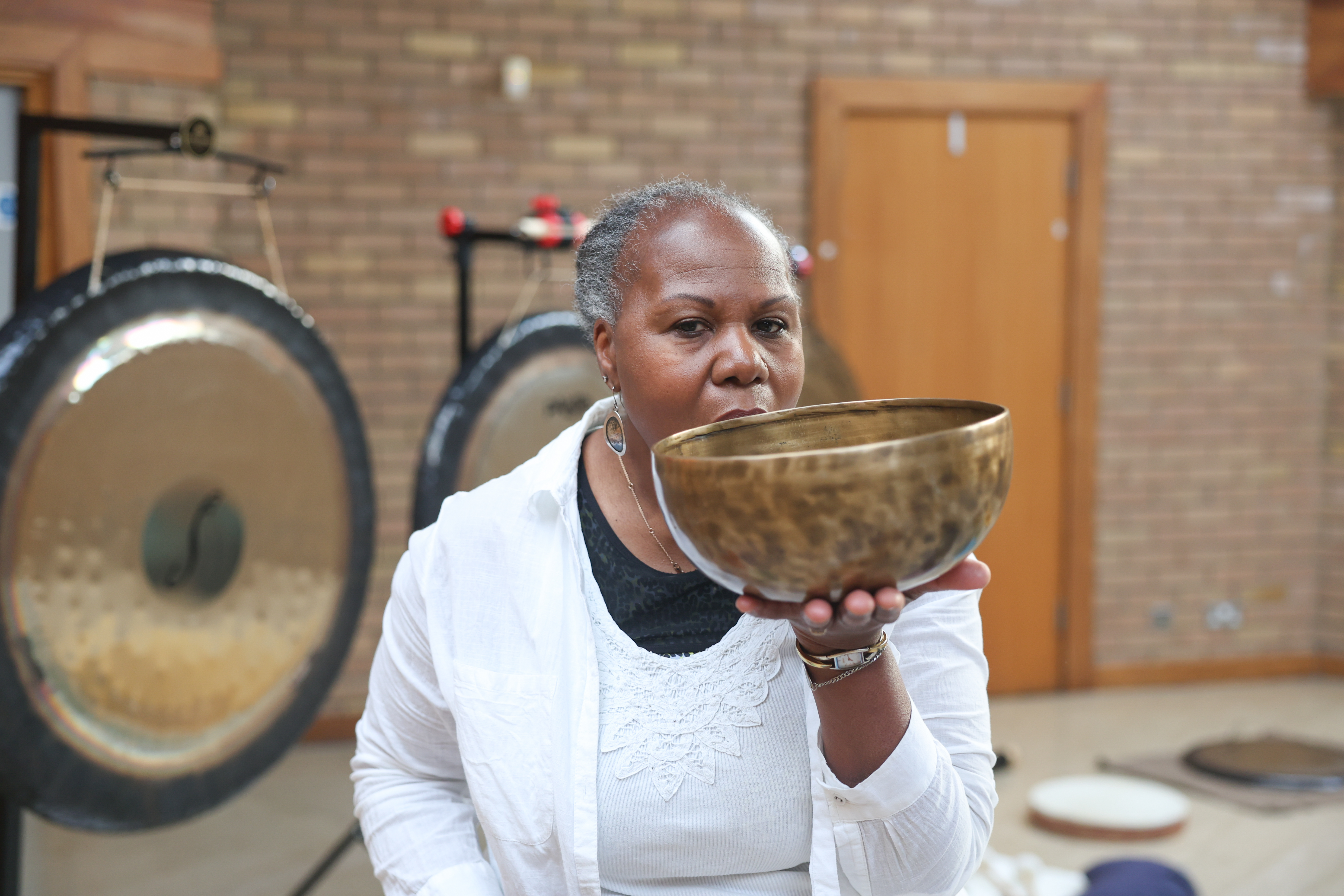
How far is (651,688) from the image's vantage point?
111cm

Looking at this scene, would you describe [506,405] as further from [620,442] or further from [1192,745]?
[1192,745]

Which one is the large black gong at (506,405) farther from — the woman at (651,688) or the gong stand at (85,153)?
the woman at (651,688)

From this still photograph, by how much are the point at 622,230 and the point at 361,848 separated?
9.23 feet

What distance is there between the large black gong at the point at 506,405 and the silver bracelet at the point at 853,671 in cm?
185

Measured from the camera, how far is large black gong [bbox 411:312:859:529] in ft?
8.88

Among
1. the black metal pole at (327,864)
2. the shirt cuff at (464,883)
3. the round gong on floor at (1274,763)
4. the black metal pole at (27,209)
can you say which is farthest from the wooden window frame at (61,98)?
the round gong on floor at (1274,763)

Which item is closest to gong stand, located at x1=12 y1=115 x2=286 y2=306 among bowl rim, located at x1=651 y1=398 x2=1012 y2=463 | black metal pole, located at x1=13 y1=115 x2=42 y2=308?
black metal pole, located at x1=13 y1=115 x2=42 y2=308

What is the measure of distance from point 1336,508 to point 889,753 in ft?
15.8

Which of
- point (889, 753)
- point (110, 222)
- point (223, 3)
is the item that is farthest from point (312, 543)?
point (223, 3)

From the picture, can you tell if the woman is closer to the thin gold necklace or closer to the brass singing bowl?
the thin gold necklace

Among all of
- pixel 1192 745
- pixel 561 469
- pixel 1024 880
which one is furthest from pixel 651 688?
pixel 1192 745

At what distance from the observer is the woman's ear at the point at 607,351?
3.77 feet

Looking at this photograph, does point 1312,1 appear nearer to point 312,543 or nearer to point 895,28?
point 895,28

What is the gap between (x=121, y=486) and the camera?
86.6 inches
